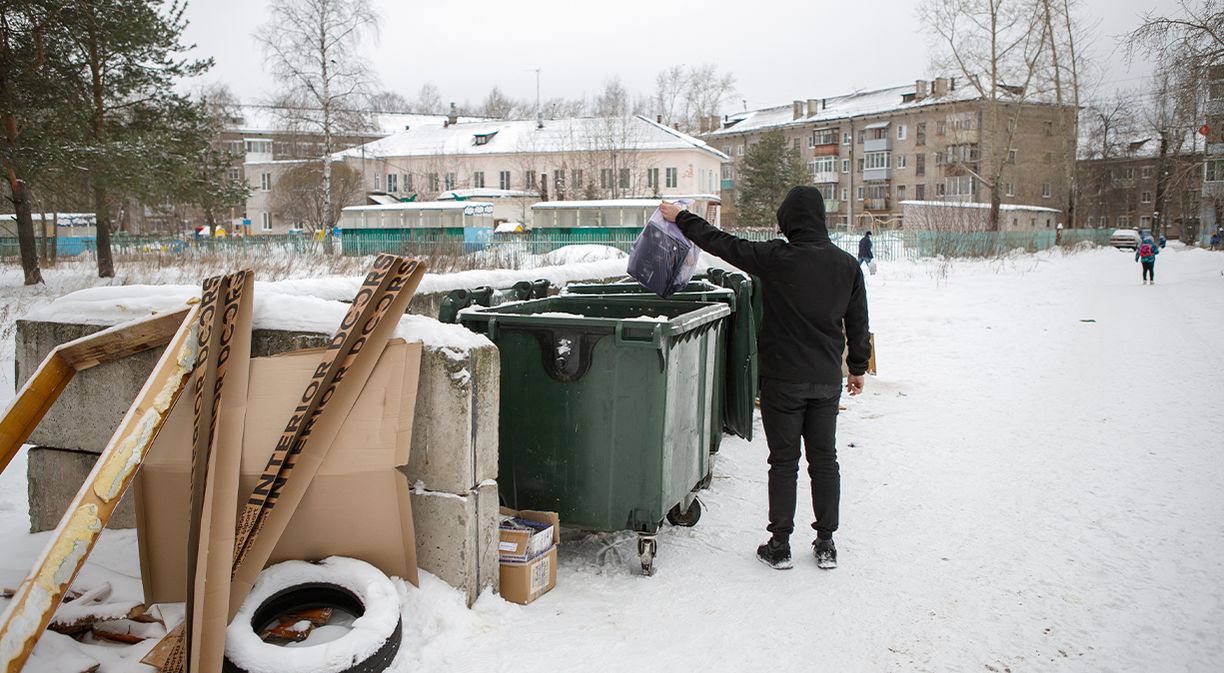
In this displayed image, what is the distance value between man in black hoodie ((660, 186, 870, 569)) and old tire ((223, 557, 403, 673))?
1.98m

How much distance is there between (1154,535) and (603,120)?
5488 centimetres

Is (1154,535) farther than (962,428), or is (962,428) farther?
(962,428)

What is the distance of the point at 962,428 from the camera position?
24.4 ft

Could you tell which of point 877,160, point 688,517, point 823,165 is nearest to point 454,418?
point 688,517

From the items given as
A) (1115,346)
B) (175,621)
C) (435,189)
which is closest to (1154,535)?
(175,621)

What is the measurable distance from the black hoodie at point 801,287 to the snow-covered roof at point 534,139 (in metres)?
51.8

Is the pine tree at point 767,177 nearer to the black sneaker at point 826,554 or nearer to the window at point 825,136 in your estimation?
the window at point 825,136

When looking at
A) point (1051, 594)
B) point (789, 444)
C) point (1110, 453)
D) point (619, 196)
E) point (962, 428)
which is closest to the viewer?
point (1051, 594)

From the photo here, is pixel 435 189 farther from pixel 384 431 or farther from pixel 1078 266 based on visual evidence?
pixel 384 431

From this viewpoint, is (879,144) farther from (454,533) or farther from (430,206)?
(454,533)

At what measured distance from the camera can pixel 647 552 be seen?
411cm

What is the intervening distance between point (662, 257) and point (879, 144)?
73.0 metres

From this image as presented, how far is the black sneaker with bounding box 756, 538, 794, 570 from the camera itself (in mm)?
4258

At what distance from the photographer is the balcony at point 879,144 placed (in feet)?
237
